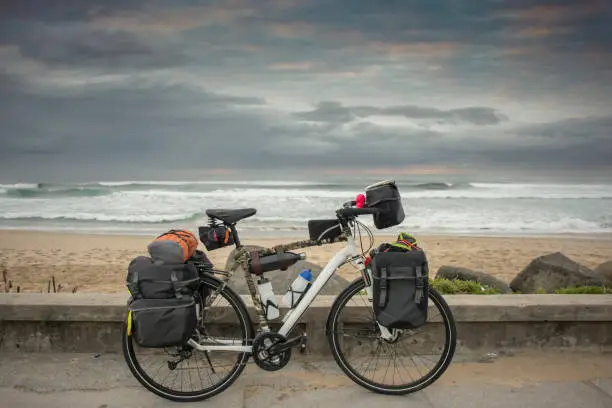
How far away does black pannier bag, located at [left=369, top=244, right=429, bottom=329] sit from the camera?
3381 millimetres

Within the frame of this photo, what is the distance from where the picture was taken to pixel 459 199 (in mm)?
31594

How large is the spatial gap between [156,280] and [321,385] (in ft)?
4.40

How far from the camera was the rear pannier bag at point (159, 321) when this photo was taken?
3256 mm

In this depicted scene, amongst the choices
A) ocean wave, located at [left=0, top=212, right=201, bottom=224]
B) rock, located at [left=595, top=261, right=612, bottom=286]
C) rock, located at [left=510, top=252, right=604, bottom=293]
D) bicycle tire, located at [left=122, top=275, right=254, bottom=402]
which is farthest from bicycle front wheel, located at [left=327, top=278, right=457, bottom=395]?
ocean wave, located at [left=0, top=212, right=201, bottom=224]

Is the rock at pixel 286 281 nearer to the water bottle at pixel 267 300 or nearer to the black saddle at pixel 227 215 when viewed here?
the water bottle at pixel 267 300

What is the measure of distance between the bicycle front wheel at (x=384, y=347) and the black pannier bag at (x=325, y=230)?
0.34 meters

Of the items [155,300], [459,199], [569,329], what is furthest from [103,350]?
[459,199]

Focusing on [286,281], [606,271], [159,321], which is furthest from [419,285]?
[606,271]

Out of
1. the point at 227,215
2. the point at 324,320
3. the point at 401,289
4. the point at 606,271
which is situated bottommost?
the point at 606,271

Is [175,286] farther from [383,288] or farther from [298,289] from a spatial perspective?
[383,288]

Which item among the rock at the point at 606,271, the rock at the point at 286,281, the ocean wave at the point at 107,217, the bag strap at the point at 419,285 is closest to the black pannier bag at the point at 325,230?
the bag strap at the point at 419,285

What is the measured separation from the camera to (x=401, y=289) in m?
3.40

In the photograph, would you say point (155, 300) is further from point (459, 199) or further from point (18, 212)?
point (459, 199)

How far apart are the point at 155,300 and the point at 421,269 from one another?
160 centimetres
